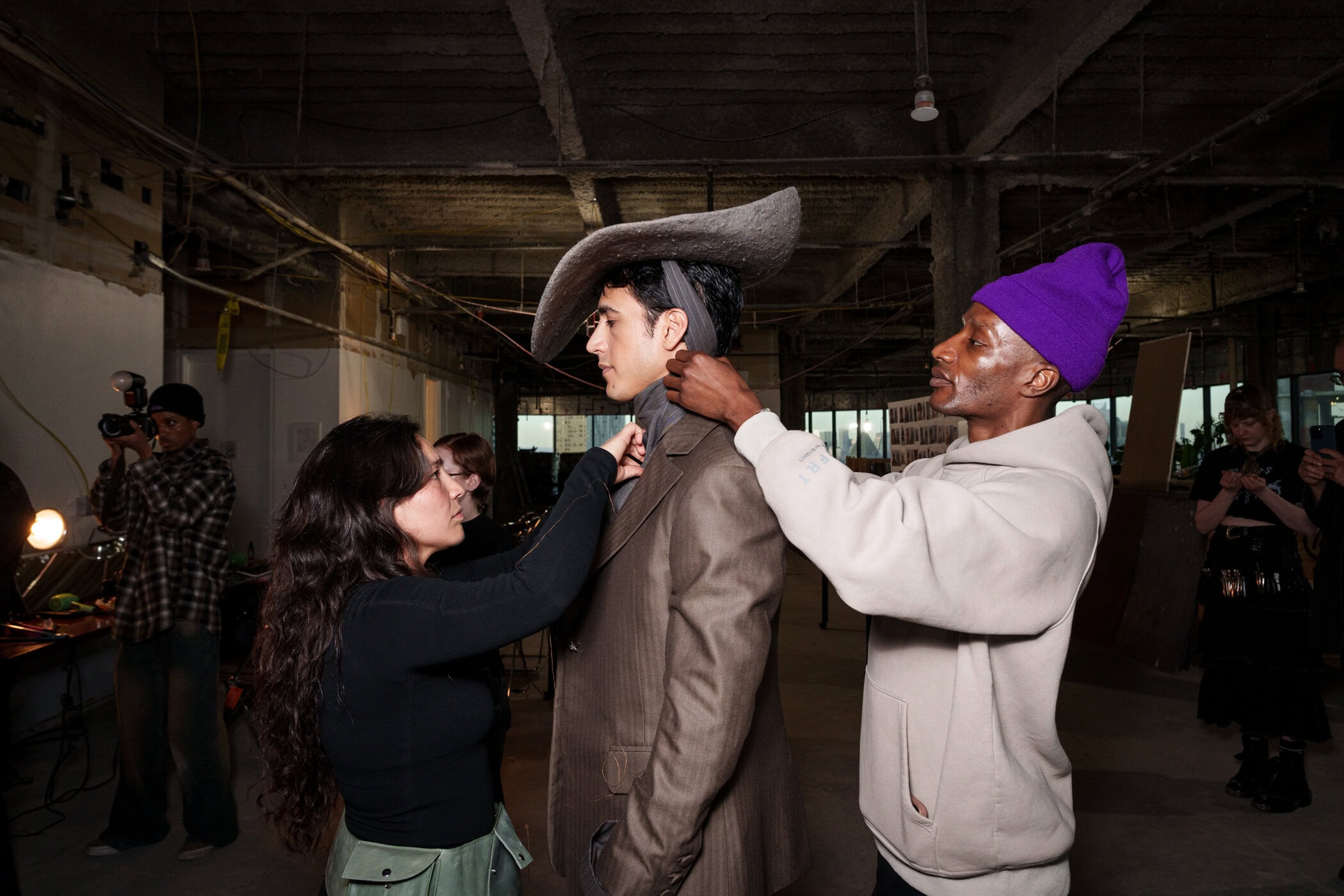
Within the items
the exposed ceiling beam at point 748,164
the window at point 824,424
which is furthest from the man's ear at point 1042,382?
the window at point 824,424

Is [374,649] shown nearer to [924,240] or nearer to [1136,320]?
[924,240]

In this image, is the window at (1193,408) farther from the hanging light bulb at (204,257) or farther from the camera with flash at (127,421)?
the camera with flash at (127,421)

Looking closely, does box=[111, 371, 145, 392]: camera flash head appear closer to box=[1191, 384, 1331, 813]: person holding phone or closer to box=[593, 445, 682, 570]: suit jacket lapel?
box=[593, 445, 682, 570]: suit jacket lapel

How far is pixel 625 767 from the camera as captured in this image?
1.19 m

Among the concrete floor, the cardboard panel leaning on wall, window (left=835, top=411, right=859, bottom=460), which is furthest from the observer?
window (left=835, top=411, right=859, bottom=460)

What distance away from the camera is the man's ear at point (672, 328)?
134 centimetres

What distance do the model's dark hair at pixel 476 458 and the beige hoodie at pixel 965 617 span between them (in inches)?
91.5

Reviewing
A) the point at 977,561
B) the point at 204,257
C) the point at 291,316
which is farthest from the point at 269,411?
the point at 977,561

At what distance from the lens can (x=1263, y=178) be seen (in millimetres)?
5855

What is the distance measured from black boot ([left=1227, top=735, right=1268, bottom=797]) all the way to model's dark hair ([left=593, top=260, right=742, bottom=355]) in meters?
3.68

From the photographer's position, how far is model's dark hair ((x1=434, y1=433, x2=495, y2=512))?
335 centimetres

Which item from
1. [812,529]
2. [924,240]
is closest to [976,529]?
[812,529]

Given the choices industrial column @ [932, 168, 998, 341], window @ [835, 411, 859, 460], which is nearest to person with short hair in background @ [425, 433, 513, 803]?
industrial column @ [932, 168, 998, 341]

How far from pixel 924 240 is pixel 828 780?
565 centimetres
